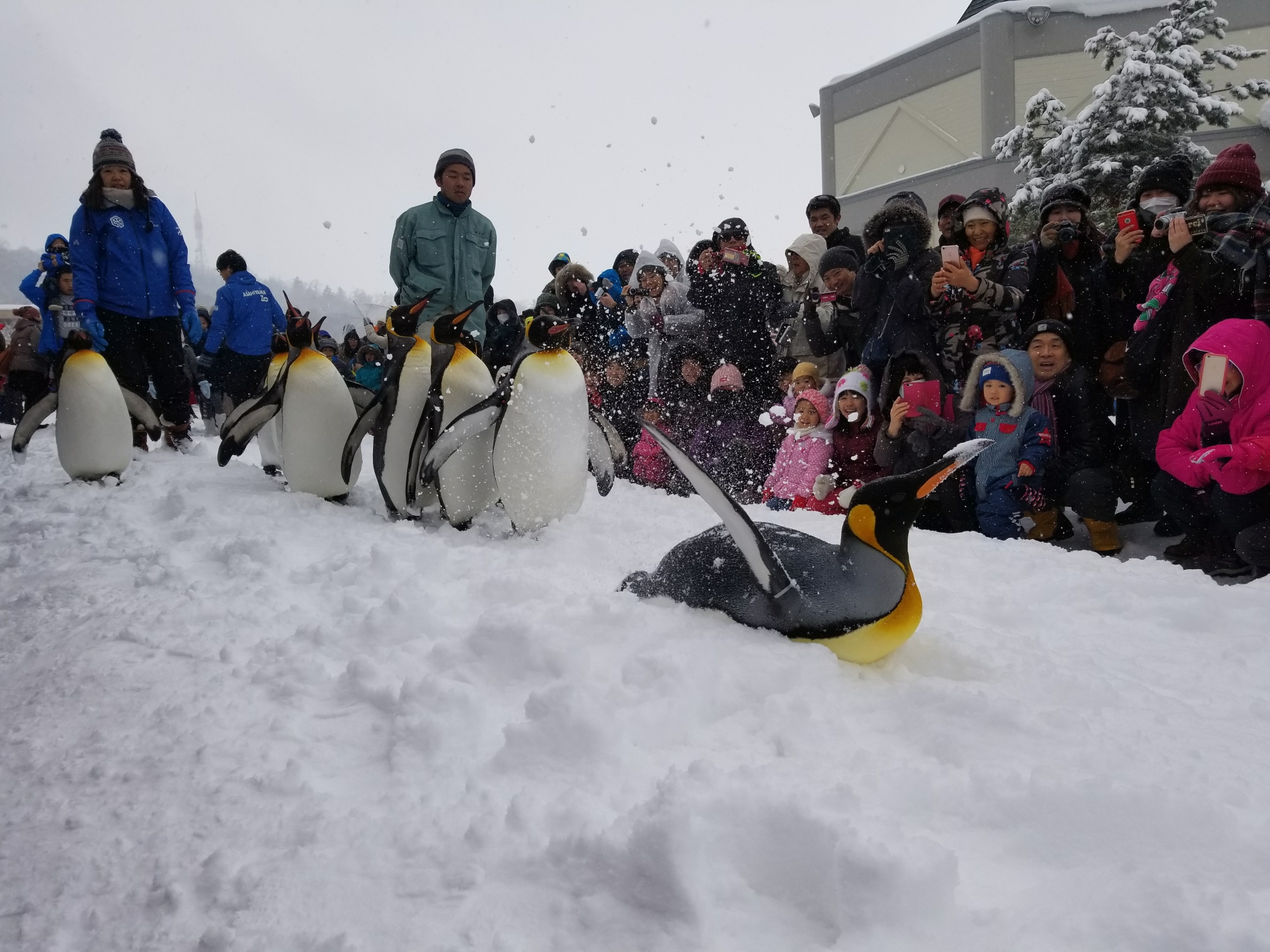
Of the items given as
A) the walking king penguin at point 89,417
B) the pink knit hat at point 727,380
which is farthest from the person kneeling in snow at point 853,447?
the walking king penguin at point 89,417

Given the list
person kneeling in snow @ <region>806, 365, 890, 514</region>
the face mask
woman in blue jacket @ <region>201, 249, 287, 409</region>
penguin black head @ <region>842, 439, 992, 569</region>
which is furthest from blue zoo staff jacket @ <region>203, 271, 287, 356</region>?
the face mask

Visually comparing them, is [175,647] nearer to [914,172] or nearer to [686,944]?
[686,944]

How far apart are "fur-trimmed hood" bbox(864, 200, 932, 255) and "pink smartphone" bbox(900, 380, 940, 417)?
0.74 m

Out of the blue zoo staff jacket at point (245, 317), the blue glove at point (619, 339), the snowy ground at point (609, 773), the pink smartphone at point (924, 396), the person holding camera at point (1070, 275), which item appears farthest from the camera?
the blue zoo staff jacket at point (245, 317)

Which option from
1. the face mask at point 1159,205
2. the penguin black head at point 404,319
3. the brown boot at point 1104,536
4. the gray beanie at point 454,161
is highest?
the gray beanie at point 454,161

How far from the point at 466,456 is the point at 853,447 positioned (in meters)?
2.01

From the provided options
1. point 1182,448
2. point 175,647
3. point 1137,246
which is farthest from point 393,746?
point 1137,246

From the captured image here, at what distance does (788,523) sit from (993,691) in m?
1.78

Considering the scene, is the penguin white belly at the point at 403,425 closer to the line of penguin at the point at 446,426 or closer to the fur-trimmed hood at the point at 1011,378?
the line of penguin at the point at 446,426

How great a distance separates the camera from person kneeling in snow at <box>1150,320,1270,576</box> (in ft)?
8.80

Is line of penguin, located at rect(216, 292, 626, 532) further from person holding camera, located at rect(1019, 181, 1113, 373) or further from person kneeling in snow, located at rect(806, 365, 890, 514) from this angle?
person holding camera, located at rect(1019, 181, 1113, 373)

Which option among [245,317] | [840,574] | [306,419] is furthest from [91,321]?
[840,574]

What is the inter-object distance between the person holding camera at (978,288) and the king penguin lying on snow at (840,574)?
91.7 inches

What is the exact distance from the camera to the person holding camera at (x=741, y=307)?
4.72 metres
